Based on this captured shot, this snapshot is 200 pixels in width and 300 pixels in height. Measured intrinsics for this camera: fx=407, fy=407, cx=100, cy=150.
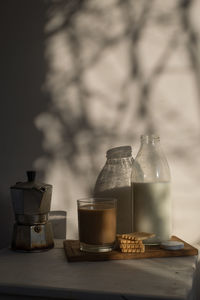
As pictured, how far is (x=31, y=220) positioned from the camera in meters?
1.39

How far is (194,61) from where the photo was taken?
1.49 meters

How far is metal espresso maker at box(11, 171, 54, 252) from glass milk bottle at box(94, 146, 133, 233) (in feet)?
0.91

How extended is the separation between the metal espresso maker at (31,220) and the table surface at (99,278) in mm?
102

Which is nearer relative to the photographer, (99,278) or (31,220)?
(99,278)

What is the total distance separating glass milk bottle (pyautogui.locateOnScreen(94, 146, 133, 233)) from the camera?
1.56m

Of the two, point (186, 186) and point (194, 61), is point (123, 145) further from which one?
point (194, 61)

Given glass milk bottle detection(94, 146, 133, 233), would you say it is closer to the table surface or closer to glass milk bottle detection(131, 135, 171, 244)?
glass milk bottle detection(131, 135, 171, 244)

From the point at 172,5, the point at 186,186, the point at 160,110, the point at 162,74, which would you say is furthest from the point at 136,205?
the point at 172,5

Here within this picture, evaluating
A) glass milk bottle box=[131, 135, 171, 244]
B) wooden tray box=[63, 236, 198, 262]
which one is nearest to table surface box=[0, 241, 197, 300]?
wooden tray box=[63, 236, 198, 262]

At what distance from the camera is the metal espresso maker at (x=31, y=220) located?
138 cm

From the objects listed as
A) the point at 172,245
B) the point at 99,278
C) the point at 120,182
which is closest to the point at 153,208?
the point at 172,245

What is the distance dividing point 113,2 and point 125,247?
3.13 feet

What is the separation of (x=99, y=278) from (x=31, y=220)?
0.44 metres

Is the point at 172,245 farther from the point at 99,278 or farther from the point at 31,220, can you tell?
the point at 31,220
